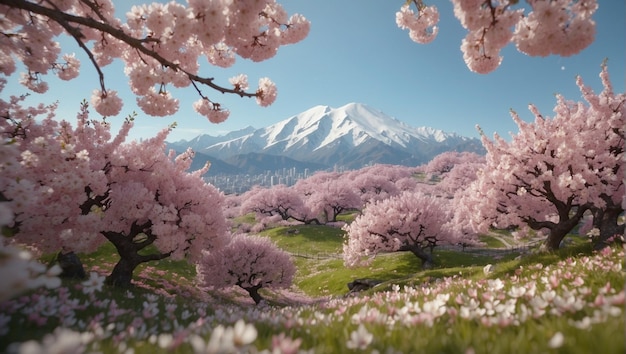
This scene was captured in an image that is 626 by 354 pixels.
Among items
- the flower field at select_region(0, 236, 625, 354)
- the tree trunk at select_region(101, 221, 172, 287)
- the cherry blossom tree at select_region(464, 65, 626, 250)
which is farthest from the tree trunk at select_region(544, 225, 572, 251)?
the tree trunk at select_region(101, 221, 172, 287)

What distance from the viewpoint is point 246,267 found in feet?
81.1

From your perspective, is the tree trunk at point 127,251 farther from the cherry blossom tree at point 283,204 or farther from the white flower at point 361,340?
the cherry blossom tree at point 283,204

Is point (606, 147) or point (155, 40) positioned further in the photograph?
point (606, 147)

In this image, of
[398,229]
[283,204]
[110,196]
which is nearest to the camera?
[110,196]

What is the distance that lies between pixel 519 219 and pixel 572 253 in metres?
8.83

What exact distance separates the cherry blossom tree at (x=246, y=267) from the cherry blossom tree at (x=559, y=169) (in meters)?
15.5

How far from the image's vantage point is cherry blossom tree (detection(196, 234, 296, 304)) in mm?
24625

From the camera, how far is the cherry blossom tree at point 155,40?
5820 millimetres

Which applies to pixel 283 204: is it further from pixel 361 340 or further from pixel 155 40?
pixel 361 340

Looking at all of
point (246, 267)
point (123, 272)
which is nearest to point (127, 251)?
point (123, 272)

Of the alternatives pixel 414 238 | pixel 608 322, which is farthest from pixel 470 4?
pixel 414 238

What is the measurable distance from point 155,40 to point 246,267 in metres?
21.3

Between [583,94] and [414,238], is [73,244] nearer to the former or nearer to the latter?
[583,94]

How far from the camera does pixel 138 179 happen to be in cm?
1584
